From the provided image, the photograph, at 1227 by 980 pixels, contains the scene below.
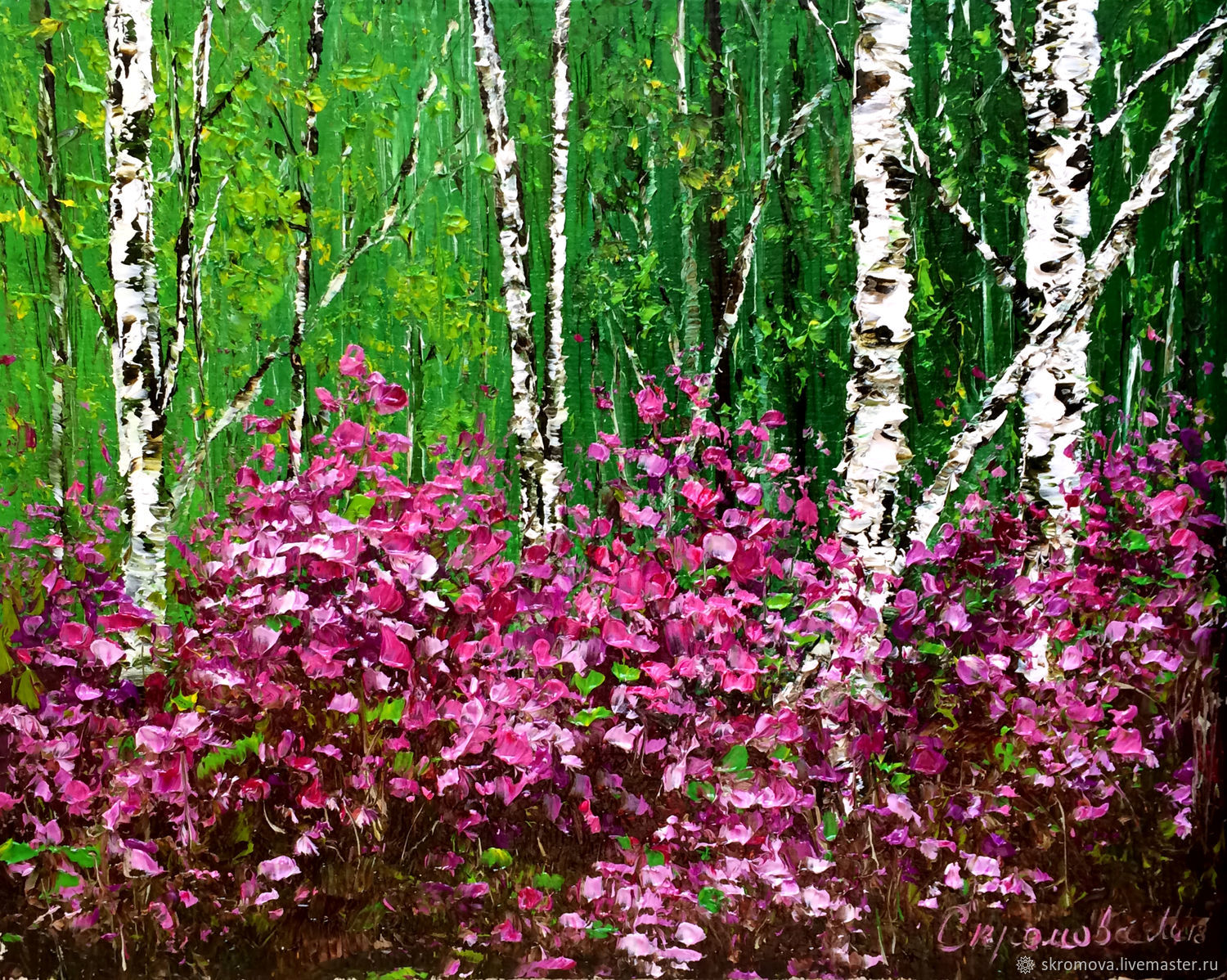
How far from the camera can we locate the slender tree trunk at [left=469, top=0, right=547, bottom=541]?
3367mm

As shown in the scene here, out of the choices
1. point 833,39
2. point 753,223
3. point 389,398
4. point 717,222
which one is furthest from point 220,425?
point 833,39

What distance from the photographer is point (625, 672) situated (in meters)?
3.12

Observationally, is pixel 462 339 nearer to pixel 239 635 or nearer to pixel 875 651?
pixel 239 635

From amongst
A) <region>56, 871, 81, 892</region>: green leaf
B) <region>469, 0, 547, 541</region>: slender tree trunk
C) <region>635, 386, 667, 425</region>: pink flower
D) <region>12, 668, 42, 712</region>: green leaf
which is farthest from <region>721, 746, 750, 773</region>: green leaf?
<region>12, 668, 42, 712</region>: green leaf

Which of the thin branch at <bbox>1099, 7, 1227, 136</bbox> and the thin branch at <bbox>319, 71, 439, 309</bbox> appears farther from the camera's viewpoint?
the thin branch at <bbox>319, 71, 439, 309</bbox>

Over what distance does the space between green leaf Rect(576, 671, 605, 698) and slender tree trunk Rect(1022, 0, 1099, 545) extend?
5.99 feet

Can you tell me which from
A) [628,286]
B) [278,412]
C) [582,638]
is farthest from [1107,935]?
[278,412]

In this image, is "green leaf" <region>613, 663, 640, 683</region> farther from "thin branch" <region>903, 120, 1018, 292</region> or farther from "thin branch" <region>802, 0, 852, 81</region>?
"thin branch" <region>802, 0, 852, 81</region>

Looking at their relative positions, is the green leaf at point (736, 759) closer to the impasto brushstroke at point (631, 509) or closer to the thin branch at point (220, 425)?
the impasto brushstroke at point (631, 509)

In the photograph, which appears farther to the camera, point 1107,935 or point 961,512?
point 961,512

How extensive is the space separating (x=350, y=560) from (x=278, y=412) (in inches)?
32.9

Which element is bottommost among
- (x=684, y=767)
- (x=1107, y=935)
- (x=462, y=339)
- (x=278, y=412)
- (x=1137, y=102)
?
(x=1107, y=935)

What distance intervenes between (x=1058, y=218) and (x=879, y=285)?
0.77 m

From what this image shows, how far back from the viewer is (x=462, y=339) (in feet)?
12.0
